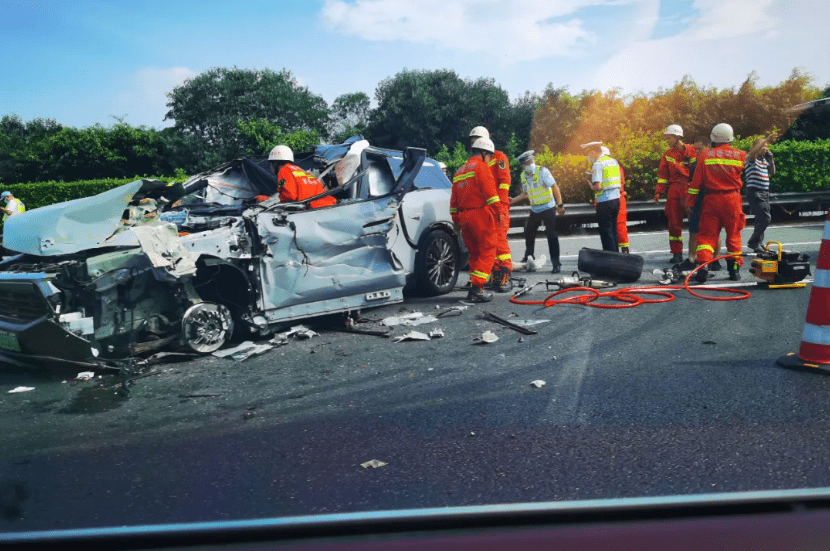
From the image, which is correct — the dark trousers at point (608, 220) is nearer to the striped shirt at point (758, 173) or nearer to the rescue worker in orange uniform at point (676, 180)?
the rescue worker in orange uniform at point (676, 180)

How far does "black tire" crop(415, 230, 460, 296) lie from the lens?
280 inches

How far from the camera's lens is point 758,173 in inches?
361

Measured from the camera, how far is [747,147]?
16.3 m

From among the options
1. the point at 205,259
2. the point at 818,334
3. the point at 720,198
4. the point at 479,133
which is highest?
the point at 479,133

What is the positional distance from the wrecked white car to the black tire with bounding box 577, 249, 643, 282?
7.37ft

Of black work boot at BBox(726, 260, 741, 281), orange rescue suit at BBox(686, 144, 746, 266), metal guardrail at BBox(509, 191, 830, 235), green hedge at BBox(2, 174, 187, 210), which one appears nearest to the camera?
orange rescue suit at BBox(686, 144, 746, 266)

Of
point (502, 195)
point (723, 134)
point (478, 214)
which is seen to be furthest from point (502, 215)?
point (723, 134)

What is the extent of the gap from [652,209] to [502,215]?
7.88 metres

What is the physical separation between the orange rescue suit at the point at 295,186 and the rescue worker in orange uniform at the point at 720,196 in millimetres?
4380

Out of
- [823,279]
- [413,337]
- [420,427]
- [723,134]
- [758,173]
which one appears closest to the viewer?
[420,427]

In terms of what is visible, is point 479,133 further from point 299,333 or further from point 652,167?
point 652,167

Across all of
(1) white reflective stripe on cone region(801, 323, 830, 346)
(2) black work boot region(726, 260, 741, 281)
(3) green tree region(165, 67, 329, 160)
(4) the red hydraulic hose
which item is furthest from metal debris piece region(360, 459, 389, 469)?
(3) green tree region(165, 67, 329, 160)

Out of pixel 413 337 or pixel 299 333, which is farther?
pixel 299 333

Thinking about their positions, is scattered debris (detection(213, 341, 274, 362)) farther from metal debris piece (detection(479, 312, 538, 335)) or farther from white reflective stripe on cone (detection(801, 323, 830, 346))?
white reflective stripe on cone (detection(801, 323, 830, 346))
